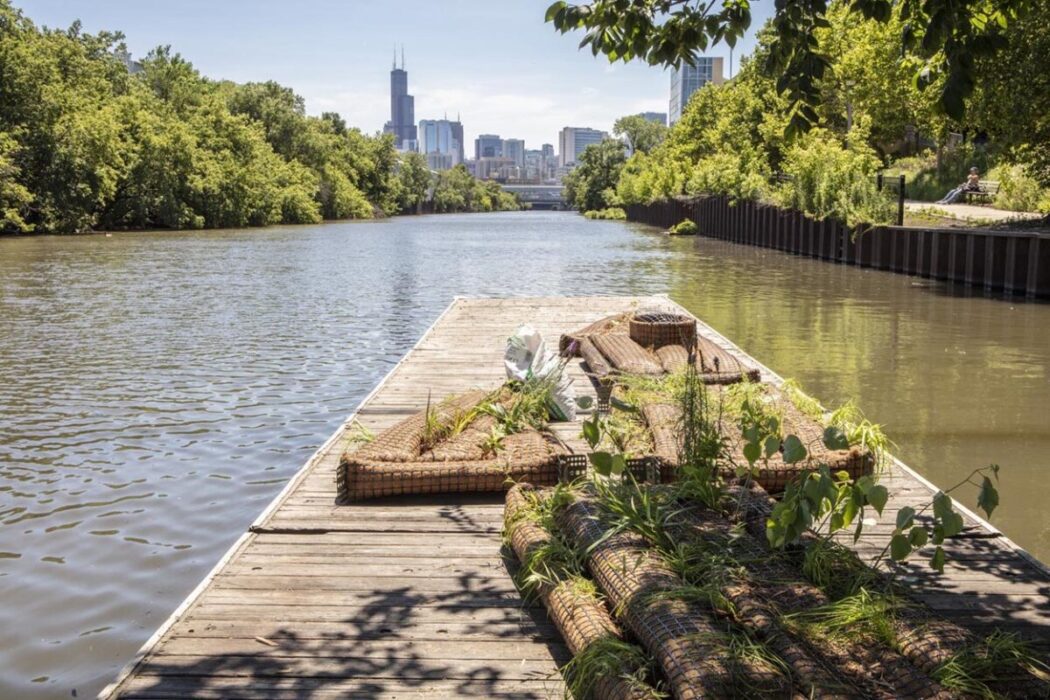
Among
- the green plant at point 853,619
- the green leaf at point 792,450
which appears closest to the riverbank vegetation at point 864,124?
the green leaf at point 792,450

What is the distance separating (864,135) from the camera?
48.2 m

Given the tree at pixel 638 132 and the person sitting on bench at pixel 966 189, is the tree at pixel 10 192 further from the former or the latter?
the tree at pixel 638 132

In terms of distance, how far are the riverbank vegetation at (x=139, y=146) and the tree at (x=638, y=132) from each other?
184 feet

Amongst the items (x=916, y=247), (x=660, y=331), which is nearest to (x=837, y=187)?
(x=916, y=247)

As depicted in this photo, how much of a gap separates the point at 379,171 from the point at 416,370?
12803 cm

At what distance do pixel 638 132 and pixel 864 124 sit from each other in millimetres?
109293

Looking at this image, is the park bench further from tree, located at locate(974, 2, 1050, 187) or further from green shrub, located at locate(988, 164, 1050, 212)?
tree, located at locate(974, 2, 1050, 187)

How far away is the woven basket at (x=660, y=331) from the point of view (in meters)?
12.1

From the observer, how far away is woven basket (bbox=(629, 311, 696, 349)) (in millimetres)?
12055

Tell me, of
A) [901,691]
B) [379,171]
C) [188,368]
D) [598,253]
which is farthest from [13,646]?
[379,171]

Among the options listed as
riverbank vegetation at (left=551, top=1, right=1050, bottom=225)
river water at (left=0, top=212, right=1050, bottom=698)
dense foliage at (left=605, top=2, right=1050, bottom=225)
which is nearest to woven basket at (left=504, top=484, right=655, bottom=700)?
river water at (left=0, top=212, right=1050, bottom=698)

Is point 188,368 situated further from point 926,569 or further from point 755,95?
point 755,95

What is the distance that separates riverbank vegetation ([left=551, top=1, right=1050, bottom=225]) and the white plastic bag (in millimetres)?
3136

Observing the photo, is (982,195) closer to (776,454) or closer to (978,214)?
(978,214)
